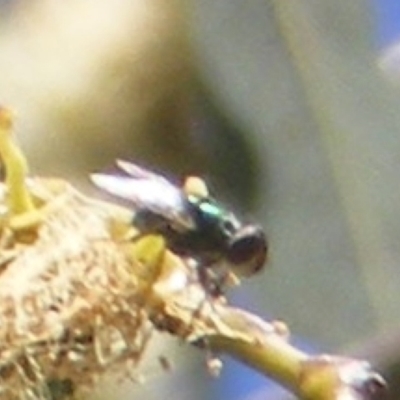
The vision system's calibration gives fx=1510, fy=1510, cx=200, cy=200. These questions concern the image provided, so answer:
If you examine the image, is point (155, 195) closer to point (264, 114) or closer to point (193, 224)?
point (193, 224)

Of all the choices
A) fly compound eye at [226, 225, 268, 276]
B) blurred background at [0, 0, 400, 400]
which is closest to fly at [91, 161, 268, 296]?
fly compound eye at [226, 225, 268, 276]

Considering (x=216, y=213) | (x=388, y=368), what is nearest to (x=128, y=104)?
(x=388, y=368)

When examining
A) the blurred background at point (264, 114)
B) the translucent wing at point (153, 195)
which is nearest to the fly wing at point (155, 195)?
the translucent wing at point (153, 195)

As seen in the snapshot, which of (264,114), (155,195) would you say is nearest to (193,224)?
(155,195)

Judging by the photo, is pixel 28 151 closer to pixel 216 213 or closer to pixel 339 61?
pixel 339 61

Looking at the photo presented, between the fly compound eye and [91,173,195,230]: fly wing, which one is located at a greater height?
the fly compound eye

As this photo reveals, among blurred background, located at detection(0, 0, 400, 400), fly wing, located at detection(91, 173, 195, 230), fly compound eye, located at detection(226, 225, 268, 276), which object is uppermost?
blurred background, located at detection(0, 0, 400, 400)

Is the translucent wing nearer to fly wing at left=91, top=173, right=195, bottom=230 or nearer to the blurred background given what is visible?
fly wing at left=91, top=173, right=195, bottom=230

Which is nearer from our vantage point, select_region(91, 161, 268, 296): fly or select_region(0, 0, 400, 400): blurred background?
select_region(91, 161, 268, 296): fly
